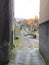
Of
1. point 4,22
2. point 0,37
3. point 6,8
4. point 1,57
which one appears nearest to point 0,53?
point 1,57

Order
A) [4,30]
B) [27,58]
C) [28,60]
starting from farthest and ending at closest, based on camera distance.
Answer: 1. [27,58]
2. [28,60]
3. [4,30]

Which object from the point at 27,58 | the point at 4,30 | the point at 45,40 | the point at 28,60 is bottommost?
the point at 27,58

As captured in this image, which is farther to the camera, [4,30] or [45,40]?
[45,40]

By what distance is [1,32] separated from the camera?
325 inches

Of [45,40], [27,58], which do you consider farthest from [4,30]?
[27,58]

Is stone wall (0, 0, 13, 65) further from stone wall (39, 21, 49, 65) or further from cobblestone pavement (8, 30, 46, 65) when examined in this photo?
stone wall (39, 21, 49, 65)

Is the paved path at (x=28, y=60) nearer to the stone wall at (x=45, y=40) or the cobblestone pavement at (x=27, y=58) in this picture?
the cobblestone pavement at (x=27, y=58)

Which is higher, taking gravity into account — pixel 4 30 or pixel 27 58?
pixel 4 30

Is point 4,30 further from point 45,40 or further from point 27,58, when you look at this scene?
point 27,58

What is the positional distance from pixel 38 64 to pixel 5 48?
1908mm

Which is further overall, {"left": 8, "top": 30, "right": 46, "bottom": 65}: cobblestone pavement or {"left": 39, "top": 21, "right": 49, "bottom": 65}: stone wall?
{"left": 8, "top": 30, "right": 46, "bottom": 65}: cobblestone pavement

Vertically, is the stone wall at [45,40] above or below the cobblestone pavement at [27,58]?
above

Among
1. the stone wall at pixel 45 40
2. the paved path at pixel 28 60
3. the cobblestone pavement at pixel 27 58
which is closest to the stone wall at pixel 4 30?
the cobblestone pavement at pixel 27 58

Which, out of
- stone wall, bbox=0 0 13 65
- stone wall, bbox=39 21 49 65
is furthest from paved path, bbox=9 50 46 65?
stone wall, bbox=0 0 13 65
